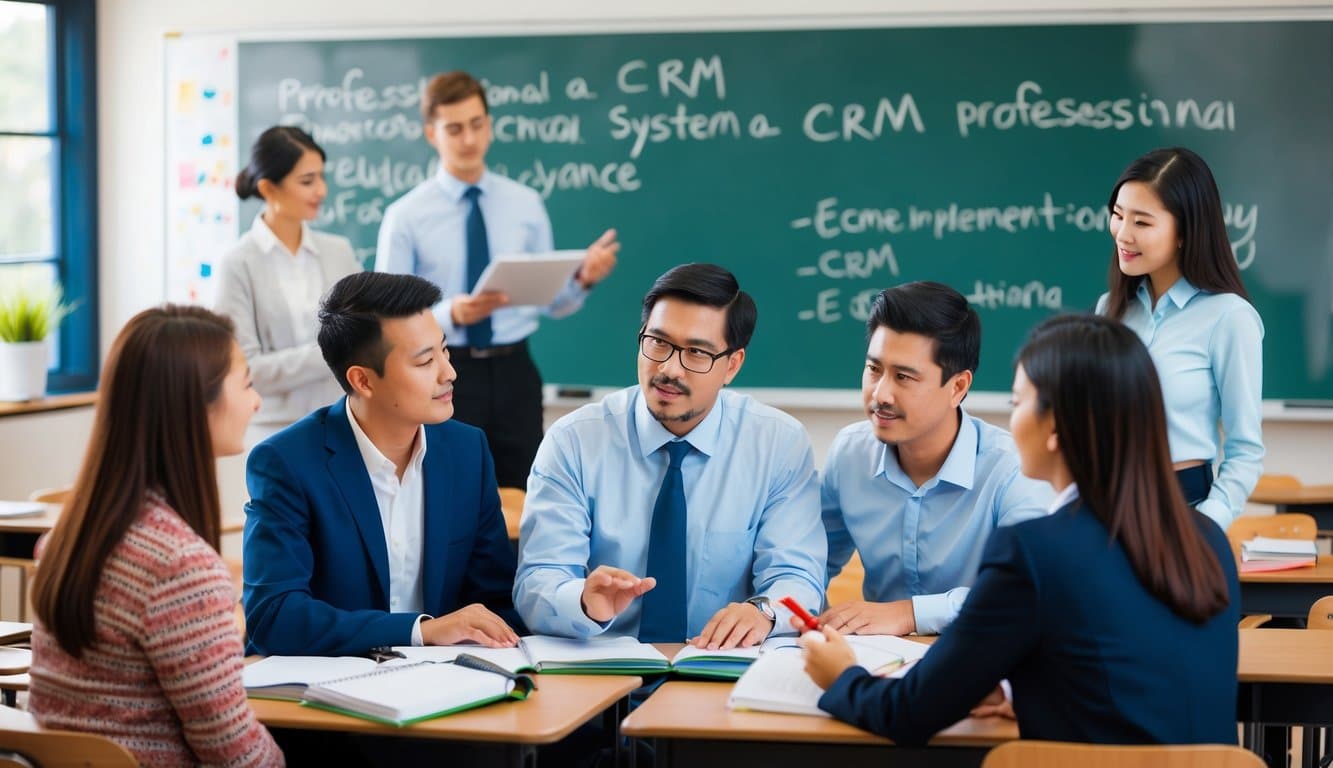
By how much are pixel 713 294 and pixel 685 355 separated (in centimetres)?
13

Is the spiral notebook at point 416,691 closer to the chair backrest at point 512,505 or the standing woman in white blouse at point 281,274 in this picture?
the chair backrest at point 512,505

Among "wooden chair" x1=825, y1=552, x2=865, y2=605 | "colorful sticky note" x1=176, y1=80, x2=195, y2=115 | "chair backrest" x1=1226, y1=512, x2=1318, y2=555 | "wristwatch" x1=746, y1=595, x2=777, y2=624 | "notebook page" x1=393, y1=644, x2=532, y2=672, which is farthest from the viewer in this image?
"colorful sticky note" x1=176, y1=80, x2=195, y2=115

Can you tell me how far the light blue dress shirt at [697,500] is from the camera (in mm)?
2684

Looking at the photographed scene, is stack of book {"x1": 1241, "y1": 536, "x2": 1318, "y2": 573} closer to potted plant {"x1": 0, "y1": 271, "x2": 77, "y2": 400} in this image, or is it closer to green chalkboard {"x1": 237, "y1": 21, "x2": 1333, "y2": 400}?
green chalkboard {"x1": 237, "y1": 21, "x2": 1333, "y2": 400}

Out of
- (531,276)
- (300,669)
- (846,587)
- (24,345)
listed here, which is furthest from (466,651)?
(24,345)

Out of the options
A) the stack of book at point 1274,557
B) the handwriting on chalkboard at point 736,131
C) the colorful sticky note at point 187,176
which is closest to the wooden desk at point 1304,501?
the handwriting on chalkboard at point 736,131

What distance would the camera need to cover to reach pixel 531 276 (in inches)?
172

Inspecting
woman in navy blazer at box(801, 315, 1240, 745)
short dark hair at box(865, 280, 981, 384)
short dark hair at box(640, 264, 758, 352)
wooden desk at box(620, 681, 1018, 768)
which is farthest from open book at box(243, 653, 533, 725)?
short dark hair at box(865, 280, 981, 384)

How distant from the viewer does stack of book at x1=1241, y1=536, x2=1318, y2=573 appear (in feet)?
11.3

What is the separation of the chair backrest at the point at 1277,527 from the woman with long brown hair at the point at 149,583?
2959 millimetres

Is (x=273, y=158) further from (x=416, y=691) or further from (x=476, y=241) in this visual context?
(x=416, y=691)

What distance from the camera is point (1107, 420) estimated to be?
1.85 meters

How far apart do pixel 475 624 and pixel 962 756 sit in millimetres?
846

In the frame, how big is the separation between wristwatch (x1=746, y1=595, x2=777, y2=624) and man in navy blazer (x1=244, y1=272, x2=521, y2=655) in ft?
1.39
